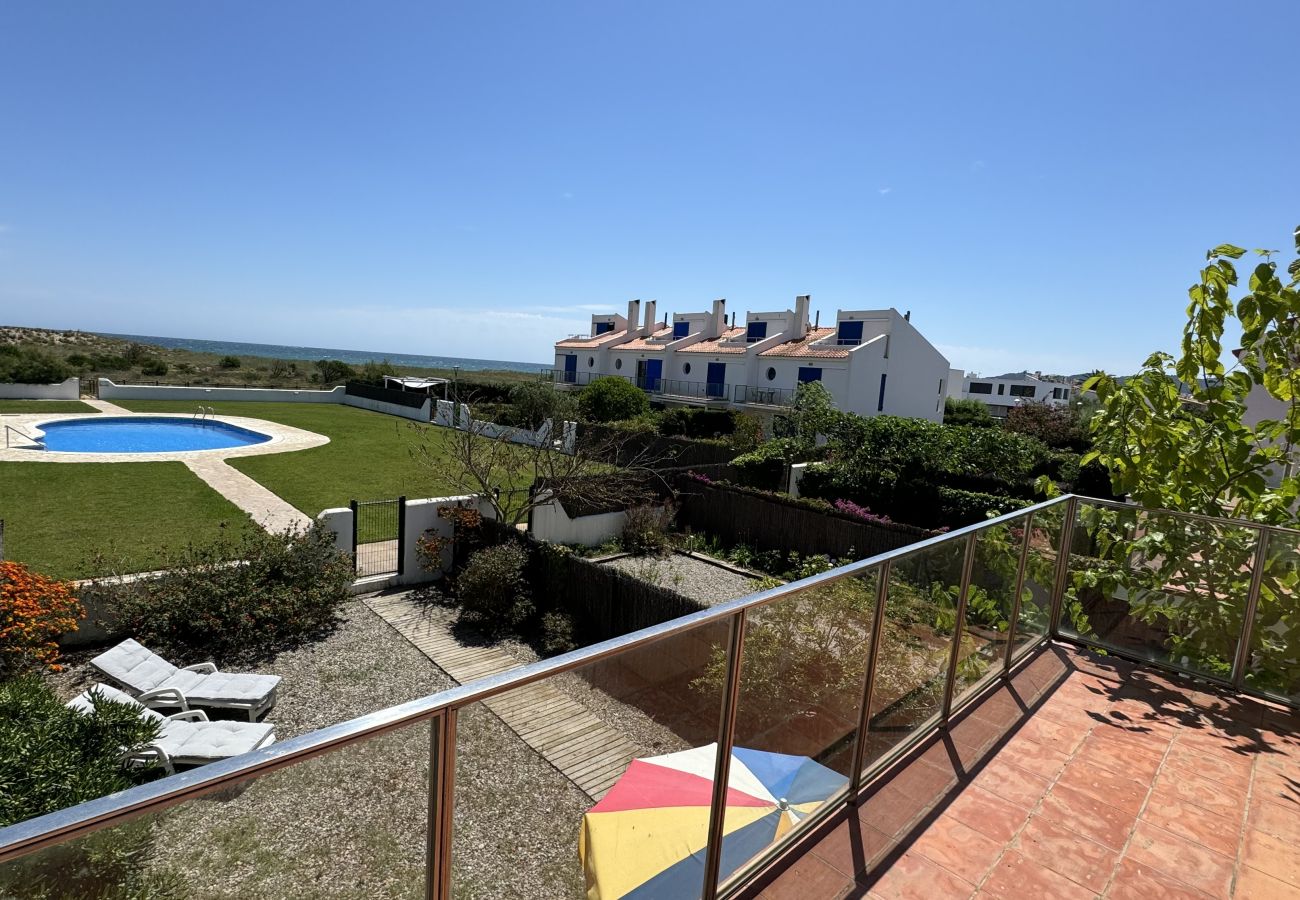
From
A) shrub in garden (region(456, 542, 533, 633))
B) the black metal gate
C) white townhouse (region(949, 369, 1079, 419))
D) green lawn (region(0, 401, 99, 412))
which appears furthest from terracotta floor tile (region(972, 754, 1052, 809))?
white townhouse (region(949, 369, 1079, 419))

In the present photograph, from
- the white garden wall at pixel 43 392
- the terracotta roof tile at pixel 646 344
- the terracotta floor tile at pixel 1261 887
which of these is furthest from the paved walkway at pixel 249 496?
the terracotta roof tile at pixel 646 344

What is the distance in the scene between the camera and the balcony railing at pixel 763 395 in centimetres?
3206

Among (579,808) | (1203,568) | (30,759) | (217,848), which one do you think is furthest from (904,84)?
(30,759)

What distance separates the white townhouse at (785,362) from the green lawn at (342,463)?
1443 centimetres

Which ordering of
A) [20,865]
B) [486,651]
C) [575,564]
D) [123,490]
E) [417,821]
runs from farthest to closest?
[123,490] → [575,564] → [486,651] → [417,821] → [20,865]

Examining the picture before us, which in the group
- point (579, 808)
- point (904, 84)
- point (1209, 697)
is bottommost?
point (1209, 697)

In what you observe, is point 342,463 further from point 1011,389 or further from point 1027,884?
point 1011,389

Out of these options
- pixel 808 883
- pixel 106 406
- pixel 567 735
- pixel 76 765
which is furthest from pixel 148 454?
pixel 808 883

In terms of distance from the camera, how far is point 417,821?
153cm

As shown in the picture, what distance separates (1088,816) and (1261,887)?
2.00 ft

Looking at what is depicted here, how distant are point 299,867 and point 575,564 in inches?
350

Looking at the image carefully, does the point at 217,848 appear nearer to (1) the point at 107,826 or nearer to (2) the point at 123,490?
(1) the point at 107,826

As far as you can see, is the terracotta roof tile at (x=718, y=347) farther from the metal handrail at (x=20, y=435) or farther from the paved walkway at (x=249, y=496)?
the metal handrail at (x=20, y=435)

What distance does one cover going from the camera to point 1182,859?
2.92m
